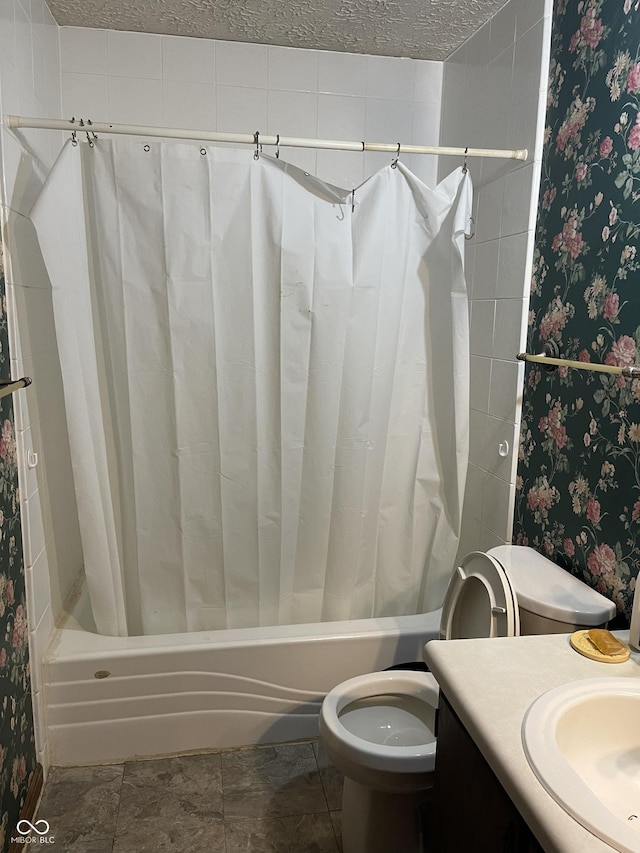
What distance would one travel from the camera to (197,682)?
2014 mm

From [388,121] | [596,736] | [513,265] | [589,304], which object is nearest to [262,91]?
[388,121]

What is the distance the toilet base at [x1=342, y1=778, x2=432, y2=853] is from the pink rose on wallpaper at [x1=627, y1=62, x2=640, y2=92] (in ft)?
5.53

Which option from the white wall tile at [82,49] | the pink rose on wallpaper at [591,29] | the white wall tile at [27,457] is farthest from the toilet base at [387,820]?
the white wall tile at [82,49]

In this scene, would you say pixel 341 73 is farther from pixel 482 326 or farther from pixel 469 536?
pixel 469 536

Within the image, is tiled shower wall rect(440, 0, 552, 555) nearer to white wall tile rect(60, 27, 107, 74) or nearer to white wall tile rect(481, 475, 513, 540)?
white wall tile rect(481, 475, 513, 540)

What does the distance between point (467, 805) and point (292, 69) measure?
251 centimetres

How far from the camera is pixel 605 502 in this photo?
160 cm

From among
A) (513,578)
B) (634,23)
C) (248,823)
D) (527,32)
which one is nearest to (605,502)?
(513,578)

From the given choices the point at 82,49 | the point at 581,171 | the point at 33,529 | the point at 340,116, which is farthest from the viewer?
the point at 340,116

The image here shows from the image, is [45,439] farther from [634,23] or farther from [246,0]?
[634,23]

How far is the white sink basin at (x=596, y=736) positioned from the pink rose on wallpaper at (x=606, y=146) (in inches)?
47.2

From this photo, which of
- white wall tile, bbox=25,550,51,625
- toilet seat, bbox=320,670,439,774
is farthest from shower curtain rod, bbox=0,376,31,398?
toilet seat, bbox=320,670,439,774

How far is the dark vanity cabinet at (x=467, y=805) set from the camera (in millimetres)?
944

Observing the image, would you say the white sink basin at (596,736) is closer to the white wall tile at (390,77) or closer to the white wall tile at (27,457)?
the white wall tile at (27,457)
